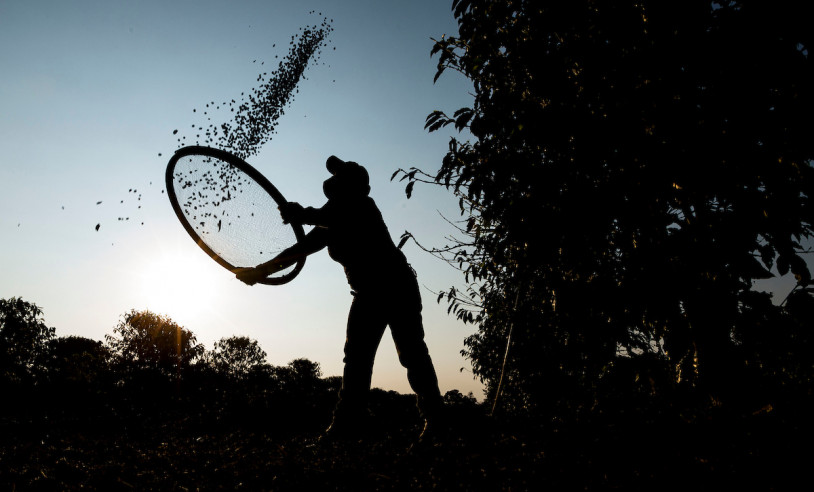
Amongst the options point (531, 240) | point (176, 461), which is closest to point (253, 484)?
point (176, 461)

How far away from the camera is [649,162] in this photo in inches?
117

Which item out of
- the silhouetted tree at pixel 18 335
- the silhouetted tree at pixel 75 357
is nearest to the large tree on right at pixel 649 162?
the silhouetted tree at pixel 75 357

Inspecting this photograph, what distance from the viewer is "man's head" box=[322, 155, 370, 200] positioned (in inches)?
161

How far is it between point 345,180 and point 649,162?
105 inches

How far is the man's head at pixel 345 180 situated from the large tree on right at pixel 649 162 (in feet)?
1.87

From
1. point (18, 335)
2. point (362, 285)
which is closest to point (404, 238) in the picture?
point (362, 285)

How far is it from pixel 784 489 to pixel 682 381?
5.61ft

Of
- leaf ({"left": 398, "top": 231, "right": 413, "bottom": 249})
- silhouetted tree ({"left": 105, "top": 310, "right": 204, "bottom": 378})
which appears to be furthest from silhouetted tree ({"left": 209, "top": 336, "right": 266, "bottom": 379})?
leaf ({"left": 398, "top": 231, "right": 413, "bottom": 249})

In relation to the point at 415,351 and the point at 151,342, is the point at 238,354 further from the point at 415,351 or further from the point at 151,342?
the point at 415,351

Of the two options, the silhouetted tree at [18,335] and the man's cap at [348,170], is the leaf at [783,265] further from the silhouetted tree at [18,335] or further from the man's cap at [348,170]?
the silhouetted tree at [18,335]

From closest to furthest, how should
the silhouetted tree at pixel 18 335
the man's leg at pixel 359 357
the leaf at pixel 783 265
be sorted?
the leaf at pixel 783 265, the man's leg at pixel 359 357, the silhouetted tree at pixel 18 335

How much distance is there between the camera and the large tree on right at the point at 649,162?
211 cm

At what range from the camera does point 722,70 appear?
7.75 ft

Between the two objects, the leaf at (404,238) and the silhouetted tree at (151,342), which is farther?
the silhouetted tree at (151,342)
